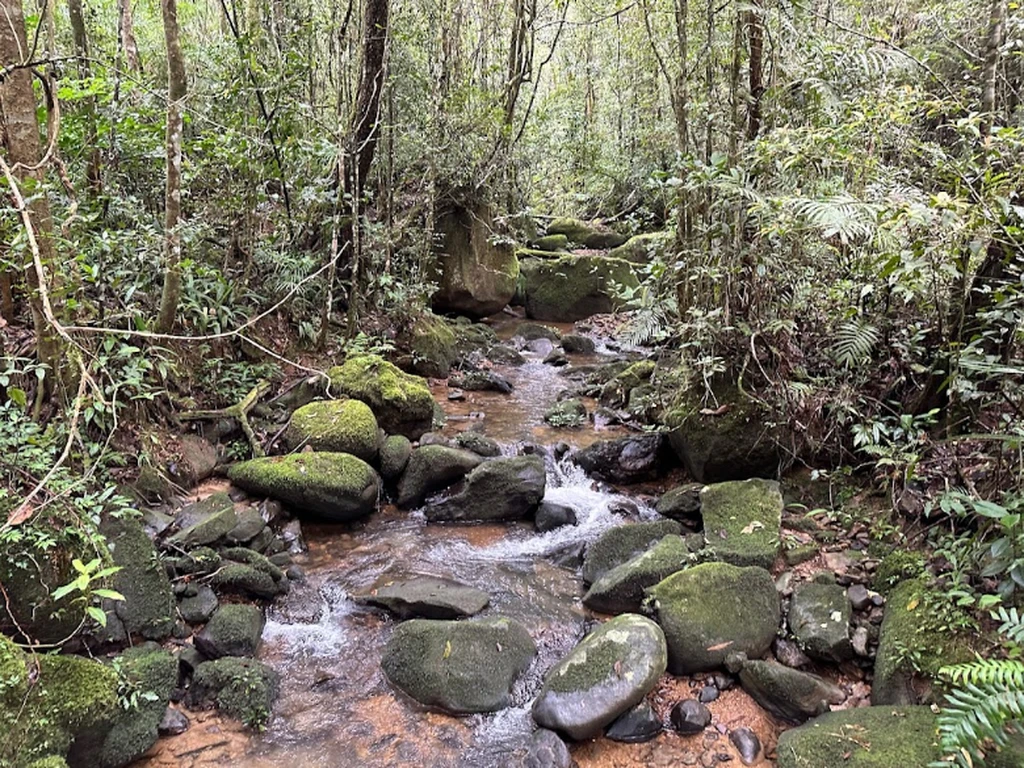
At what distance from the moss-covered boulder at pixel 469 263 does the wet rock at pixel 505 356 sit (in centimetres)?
186

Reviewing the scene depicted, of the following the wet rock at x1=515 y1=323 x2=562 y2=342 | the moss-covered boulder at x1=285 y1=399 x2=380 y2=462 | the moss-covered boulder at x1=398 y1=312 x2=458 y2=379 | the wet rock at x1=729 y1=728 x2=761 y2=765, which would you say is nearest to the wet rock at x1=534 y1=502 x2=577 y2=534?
the moss-covered boulder at x1=285 y1=399 x2=380 y2=462

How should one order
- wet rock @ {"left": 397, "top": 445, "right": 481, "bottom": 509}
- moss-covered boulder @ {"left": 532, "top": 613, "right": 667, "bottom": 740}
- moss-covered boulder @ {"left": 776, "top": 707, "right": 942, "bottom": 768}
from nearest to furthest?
moss-covered boulder @ {"left": 776, "top": 707, "right": 942, "bottom": 768}, moss-covered boulder @ {"left": 532, "top": 613, "right": 667, "bottom": 740}, wet rock @ {"left": 397, "top": 445, "right": 481, "bottom": 509}

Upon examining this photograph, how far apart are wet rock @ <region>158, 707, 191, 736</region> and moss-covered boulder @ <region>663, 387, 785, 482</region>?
14.9 ft

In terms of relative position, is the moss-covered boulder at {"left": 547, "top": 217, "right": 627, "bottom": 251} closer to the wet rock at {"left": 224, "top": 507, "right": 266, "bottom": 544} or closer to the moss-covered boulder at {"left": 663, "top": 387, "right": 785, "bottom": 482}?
the moss-covered boulder at {"left": 663, "top": 387, "right": 785, "bottom": 482}

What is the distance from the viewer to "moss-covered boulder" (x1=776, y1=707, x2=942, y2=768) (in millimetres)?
3000

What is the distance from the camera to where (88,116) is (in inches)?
241

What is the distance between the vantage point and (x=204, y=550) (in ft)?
14.9

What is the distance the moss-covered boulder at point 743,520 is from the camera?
181 inches

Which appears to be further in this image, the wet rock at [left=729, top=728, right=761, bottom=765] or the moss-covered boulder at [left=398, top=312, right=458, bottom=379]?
the moss-covered boulder at [left=398, top=312, right=458, bottom=379]

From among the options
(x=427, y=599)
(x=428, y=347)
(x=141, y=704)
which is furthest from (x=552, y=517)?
(x=428, y=347)

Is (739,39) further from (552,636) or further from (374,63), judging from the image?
(552,636)

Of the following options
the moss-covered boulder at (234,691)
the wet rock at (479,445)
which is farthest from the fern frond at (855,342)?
the moss-covered boulder at (234,691)

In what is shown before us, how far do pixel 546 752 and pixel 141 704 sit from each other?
2.25 metres

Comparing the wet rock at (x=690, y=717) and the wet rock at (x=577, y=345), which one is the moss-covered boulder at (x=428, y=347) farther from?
the wet rock at (x=690, y=717)
